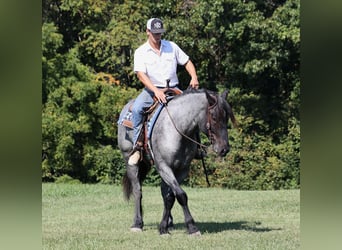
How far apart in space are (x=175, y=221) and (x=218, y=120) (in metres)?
3.05

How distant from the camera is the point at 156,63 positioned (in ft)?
29.8

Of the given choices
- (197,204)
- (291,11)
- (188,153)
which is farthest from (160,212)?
(291,11)

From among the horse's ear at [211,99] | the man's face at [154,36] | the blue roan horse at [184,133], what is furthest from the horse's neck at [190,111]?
the man's face at [154,36]

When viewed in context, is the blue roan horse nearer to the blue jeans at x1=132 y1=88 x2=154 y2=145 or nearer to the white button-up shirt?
the blue jeans at x1=132 y1=88 x2=154 y2=145

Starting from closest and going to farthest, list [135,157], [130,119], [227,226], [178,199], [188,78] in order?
[178,199] → [135,157] → [130,119] → [227,226] → [188,78]

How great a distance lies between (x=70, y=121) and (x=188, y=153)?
→ 48.2 feet

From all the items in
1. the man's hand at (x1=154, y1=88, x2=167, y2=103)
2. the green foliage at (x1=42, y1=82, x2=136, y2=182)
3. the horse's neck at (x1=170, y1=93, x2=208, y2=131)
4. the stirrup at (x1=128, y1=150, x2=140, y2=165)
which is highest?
the man's hand at (x1=154, y1=88, x2=167, y2=103)

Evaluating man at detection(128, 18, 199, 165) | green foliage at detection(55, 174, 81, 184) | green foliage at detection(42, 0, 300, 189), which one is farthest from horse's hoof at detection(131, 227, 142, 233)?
green foliage at detection(55, 174, 81, 184)

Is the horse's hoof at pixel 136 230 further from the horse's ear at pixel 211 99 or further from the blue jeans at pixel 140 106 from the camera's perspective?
the horse's ear at pixel 211 99

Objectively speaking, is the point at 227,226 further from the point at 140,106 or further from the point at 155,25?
the point at 155,25

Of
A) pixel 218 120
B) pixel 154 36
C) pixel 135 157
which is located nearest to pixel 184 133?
pixel 218 120

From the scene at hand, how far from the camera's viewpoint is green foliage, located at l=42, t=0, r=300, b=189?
21.9 metres

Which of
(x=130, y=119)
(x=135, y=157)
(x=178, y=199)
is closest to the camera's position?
(x=178, y=199)

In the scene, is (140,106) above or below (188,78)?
above
